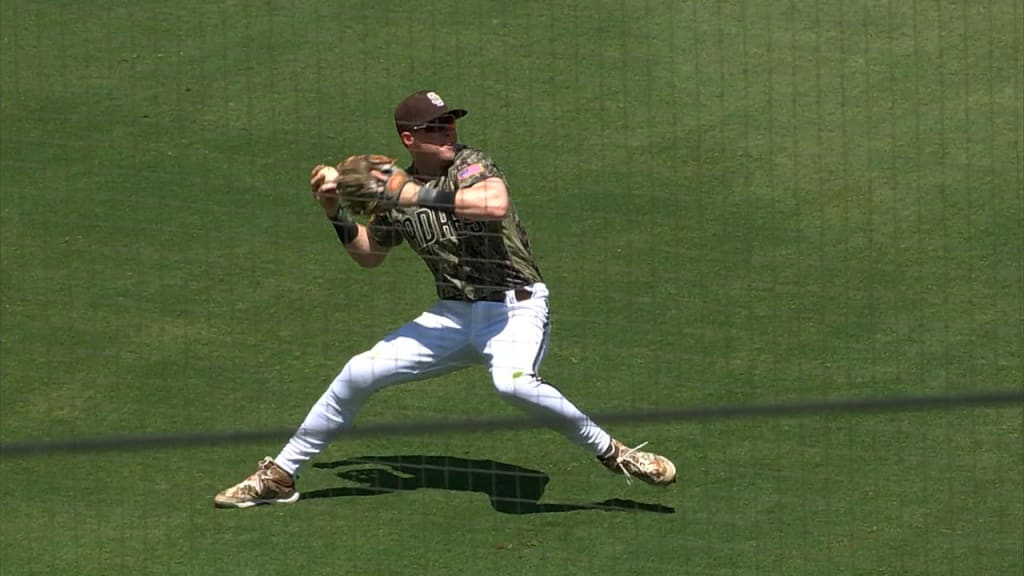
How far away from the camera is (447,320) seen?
8023 mm

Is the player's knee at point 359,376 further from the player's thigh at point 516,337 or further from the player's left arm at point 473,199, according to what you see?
the player's left arm at point 473,199

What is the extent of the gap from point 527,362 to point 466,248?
1.70ft

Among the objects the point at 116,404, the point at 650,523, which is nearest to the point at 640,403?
the point at 650,523

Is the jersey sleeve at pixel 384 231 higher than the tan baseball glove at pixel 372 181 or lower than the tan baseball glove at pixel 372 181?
lower

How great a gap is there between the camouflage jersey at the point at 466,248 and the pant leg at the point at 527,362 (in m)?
0.08

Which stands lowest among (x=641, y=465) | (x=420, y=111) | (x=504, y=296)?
(x=641, y=465)

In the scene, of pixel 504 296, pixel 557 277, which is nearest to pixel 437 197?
pixel 504 296

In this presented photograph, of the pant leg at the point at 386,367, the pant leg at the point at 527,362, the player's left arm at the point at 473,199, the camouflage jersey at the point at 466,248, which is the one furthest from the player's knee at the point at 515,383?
the player's left arm at the point at 473,199

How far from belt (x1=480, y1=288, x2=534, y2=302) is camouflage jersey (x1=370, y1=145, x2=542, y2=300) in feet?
0.05

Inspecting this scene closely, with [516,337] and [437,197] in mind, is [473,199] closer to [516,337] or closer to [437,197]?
[437,197]

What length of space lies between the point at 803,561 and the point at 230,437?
2813 mm

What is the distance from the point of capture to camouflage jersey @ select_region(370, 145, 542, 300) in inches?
314

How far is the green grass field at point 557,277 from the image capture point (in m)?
7.78

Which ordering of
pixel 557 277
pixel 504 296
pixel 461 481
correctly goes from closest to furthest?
pixel 504 296 → pixel 461 481 → pixel 557 277
